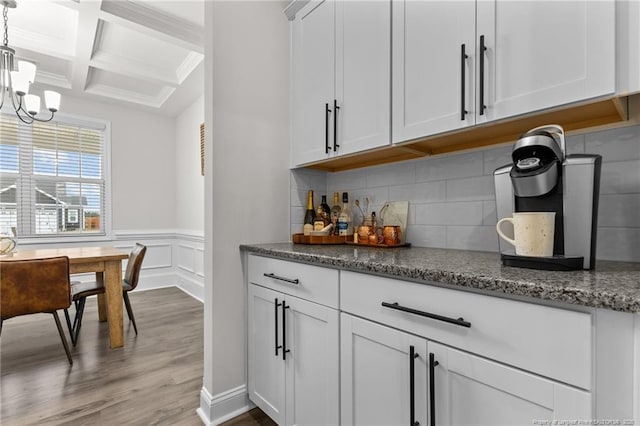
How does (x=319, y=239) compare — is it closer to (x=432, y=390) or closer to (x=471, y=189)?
(x=471, y=189)

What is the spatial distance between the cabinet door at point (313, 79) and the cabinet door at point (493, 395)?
118cm

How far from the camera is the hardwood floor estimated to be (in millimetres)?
1694

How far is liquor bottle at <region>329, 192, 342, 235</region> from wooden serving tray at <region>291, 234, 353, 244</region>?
11 cm

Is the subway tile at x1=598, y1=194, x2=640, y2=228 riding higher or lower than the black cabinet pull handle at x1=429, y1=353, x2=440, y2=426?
higher

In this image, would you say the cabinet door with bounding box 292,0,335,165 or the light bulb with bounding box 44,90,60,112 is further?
the light bulb with bounding box 44,90,60,112

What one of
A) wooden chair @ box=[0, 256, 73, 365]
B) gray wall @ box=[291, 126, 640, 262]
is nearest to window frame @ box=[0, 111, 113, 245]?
wooden chair @ box=[0, 256, 73, 365]

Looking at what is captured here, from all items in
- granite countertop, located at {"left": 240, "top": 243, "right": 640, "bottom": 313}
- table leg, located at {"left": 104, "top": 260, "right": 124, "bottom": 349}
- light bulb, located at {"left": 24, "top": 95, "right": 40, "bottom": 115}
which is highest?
light bulb, located at {"left": 24, "top": 95, "right": 40, "bottom": 115}

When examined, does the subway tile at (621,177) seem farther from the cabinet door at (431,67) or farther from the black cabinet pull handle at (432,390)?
the black cabinet pull handle at (432,390)

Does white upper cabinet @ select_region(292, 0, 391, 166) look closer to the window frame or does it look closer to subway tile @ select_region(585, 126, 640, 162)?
subway tile @ select_region(585, 126, 640, 162)

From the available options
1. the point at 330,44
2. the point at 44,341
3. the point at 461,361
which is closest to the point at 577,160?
the point at 461,361

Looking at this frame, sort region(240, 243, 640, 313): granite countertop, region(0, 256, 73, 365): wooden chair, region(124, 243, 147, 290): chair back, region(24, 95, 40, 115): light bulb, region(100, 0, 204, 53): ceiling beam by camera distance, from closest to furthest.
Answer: region(240, 243, 640, 313): granite countertop
region(0, 256, 73, 365): wooden chair
region(100, 0, 204, 53): ceiling beam
region(24, 95, 40, 115): light bulb
region(124, 243, 147, 290): chair back

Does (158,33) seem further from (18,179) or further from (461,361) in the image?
(461,361)

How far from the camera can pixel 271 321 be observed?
1.52 meters

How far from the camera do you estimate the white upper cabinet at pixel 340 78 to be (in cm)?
143
